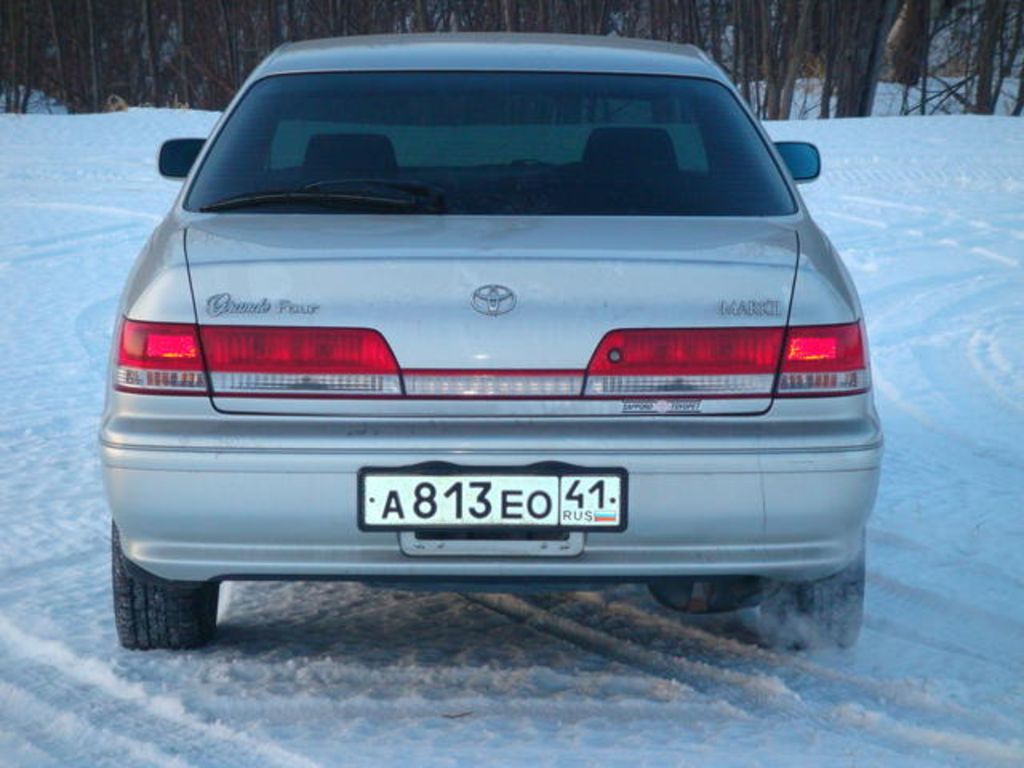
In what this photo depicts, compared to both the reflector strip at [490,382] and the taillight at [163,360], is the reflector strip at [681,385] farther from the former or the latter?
the taillight at [163,360]

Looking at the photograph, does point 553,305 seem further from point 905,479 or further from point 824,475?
point 905,479

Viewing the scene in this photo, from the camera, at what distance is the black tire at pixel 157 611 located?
351 centimetres

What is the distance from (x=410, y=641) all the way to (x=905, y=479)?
2256mm

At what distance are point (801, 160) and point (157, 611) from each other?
2351mm

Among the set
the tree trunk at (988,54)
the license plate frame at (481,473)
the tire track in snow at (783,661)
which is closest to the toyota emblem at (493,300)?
the license plate frame at (481,473)

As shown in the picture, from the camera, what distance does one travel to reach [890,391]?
6.77 meters

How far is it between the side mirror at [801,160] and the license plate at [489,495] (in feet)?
6.21

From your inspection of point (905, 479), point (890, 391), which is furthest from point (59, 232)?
point (905, 479)

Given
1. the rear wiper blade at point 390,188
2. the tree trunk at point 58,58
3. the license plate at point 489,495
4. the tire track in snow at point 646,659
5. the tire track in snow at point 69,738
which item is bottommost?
the tree trunk at point 58,58

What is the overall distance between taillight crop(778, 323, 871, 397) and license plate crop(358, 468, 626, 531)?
41 centimetres

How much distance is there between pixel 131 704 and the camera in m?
3.28

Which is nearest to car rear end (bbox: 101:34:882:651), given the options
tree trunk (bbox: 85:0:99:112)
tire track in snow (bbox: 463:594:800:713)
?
tire track in snow (bbox: 463:594:800:713)

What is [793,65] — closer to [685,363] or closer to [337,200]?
[337,200]

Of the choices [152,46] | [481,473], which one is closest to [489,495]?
[481,473]
